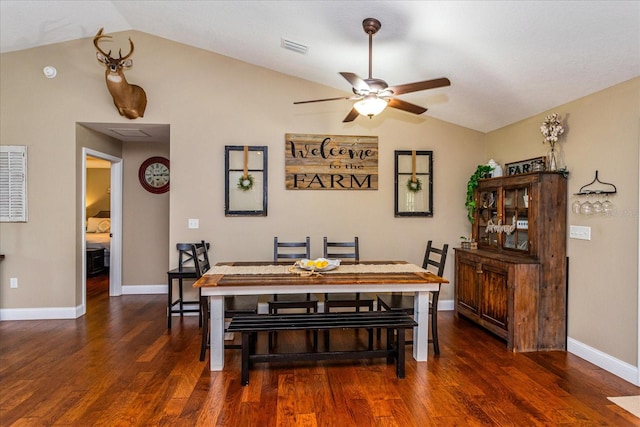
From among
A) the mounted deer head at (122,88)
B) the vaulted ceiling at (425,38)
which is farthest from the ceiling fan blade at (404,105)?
the mounted deer head at (122,88)

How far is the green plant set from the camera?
13.7 feet

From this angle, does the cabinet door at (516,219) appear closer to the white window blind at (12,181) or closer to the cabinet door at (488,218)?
the cabinet door at (488,218)

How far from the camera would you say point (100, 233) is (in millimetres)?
7324

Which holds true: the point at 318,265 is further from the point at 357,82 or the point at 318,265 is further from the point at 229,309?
the point at 357,82

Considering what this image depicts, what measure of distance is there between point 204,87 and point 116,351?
3.03m

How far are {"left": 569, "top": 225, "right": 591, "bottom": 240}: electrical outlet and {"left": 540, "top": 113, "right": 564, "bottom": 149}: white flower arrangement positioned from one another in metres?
0.81

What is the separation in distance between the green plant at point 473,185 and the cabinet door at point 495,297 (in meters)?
0.89

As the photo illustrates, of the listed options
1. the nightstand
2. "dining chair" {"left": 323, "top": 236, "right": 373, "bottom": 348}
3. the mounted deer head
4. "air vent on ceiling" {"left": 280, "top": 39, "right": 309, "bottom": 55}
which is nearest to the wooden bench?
"dining chair" {"left": 323, "top": 236, "right": 373, "bottom": 348}

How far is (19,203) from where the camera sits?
13.3 ft

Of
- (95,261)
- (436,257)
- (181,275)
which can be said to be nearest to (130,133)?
(181,275)

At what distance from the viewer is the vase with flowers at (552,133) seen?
130 inches

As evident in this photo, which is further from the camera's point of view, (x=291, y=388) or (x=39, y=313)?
(x=39, y=313)

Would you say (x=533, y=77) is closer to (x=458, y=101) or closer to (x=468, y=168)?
(x=458, y=101)

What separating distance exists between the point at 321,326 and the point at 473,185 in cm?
276
